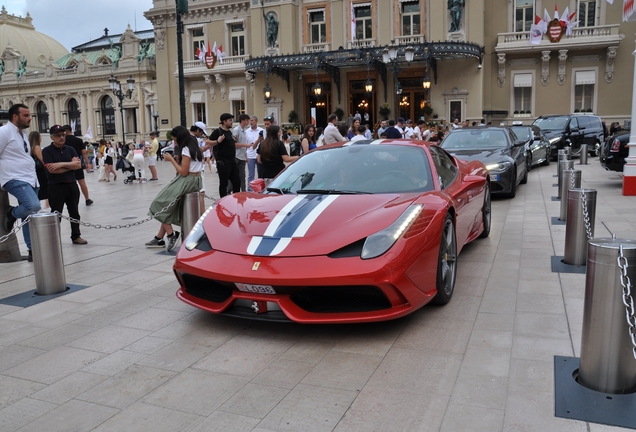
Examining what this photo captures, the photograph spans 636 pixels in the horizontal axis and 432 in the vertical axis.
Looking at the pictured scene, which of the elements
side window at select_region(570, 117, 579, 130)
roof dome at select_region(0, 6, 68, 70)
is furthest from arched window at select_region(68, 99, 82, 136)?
side window at select_region(570, 117, 579, 130)

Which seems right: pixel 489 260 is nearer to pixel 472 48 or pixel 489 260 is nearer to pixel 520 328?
pixel 520 328

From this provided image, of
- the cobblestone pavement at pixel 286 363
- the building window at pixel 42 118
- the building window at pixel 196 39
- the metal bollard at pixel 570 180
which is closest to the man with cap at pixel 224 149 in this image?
the cobblestone pavement at pixel 286 363

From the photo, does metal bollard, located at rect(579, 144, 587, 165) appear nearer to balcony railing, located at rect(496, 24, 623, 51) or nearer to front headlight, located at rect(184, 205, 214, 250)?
balcony railing, located at rect(496, 24, 623, 51)

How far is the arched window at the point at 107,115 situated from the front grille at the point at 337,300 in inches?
2549

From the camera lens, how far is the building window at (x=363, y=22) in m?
34.3

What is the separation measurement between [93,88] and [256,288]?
65.5m

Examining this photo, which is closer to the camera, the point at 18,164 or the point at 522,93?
the point at 18,164

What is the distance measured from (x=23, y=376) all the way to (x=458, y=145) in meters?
10.5

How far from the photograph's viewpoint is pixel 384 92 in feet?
114

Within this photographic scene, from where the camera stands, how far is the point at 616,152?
11648 millimetres

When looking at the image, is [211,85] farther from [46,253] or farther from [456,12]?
[46,253]

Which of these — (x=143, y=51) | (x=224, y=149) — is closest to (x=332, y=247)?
(x=224, y=149)

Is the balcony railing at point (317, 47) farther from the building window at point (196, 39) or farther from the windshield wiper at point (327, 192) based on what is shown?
the windshield wiper at point (327, 192)

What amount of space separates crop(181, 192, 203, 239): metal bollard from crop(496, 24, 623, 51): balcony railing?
2960 cm
